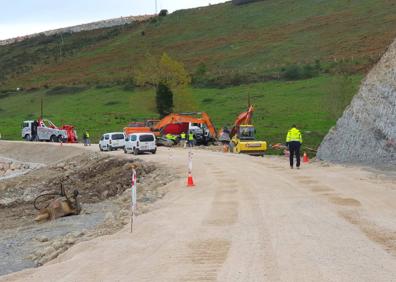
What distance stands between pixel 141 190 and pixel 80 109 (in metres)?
64.4

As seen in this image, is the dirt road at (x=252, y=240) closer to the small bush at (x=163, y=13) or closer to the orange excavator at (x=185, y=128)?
the orange excavator at (x=185, y=128)

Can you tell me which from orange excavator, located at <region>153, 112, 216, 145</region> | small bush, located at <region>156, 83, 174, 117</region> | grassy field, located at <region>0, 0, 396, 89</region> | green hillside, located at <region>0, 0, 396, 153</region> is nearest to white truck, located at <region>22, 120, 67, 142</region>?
green hillside, located at <region>0, 0, 396, 153</region>

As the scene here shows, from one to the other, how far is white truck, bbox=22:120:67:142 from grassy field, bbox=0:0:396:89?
36954 mm

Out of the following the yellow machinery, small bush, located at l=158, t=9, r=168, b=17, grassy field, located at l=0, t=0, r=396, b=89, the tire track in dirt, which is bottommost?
the tire track in dirt

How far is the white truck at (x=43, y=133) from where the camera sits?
65688 mm

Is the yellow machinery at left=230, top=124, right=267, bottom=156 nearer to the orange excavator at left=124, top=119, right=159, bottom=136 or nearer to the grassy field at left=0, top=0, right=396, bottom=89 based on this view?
the orange excavator at left=124, top=119, right=159, bottom=136

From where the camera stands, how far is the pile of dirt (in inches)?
603

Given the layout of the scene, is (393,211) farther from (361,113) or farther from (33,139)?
(33,139)

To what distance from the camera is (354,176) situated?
980 inches

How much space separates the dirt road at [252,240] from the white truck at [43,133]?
45084mm

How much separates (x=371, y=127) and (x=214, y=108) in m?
48.3

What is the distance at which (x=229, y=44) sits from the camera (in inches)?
4843

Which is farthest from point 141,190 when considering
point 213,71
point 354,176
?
point 213,71

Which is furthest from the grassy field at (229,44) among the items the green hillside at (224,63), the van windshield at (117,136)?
the van windshield at (117,136)
